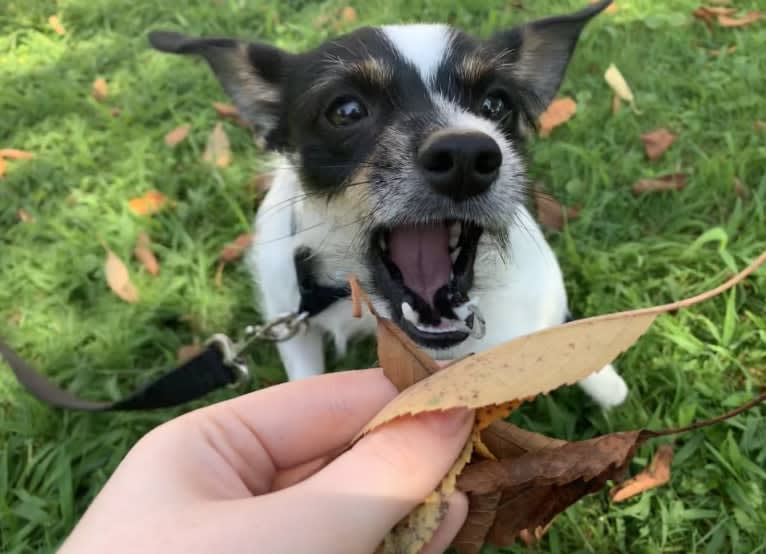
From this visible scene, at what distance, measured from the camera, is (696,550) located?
224cm

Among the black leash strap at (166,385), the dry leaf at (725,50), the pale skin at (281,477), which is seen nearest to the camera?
the pale skin at (281,477)

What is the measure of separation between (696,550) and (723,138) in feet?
7.71

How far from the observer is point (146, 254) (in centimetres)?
340

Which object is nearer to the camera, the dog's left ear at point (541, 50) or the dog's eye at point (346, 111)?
the dog's eye at point (346, 111)

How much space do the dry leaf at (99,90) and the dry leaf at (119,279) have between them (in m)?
1.61

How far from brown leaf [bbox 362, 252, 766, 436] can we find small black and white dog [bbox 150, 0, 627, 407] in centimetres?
85

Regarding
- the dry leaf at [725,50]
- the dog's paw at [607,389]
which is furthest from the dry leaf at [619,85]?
the dog's paw at [607,389]

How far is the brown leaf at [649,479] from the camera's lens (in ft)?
7.61

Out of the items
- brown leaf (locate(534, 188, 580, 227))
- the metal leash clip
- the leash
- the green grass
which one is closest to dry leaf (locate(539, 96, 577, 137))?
the green grass

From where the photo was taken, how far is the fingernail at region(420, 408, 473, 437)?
1.18 metres

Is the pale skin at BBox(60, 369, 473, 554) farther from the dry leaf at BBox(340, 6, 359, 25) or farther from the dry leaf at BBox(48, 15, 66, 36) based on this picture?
Result: the dry leaf at BBox(48, 15, 66, 36)

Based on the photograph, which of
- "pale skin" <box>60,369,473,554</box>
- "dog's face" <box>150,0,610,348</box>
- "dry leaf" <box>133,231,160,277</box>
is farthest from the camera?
"dry leaf" <box>133,231,160,277</box>

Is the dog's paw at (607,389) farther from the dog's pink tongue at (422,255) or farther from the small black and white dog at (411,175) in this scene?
the dog's pink tongue at (422,255)

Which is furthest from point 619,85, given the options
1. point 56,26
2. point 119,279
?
point 56,26
